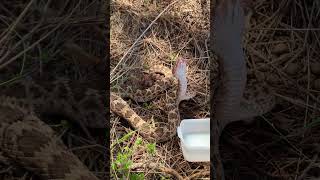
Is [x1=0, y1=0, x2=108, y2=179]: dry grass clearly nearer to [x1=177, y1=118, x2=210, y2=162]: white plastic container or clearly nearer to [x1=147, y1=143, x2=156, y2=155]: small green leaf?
[x1=147, y1=143, x2=156, y2=155]: small green leaf

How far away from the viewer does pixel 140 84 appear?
6.03 feet

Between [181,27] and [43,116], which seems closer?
[43,116]

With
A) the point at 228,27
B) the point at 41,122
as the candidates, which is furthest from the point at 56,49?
the point at 228,27

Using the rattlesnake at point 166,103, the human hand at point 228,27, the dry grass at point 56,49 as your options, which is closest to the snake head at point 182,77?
the rattlesnake at point 166,103

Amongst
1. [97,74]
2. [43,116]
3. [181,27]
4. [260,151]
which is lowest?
[260,151]

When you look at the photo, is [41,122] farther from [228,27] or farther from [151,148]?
[228,27]

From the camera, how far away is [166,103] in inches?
72.9

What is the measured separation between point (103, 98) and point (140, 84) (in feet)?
0.50

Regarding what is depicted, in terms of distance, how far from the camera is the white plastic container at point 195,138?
71.3 inches

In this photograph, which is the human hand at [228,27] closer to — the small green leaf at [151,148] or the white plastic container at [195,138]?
the white plastic container at [195,138]

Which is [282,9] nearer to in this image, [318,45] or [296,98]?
[318,45]

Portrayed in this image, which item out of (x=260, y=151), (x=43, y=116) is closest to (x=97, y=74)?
(x=43, y=116)

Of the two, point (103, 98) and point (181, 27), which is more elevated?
point (181, 27)

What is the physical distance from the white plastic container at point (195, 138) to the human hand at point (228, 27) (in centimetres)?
26
